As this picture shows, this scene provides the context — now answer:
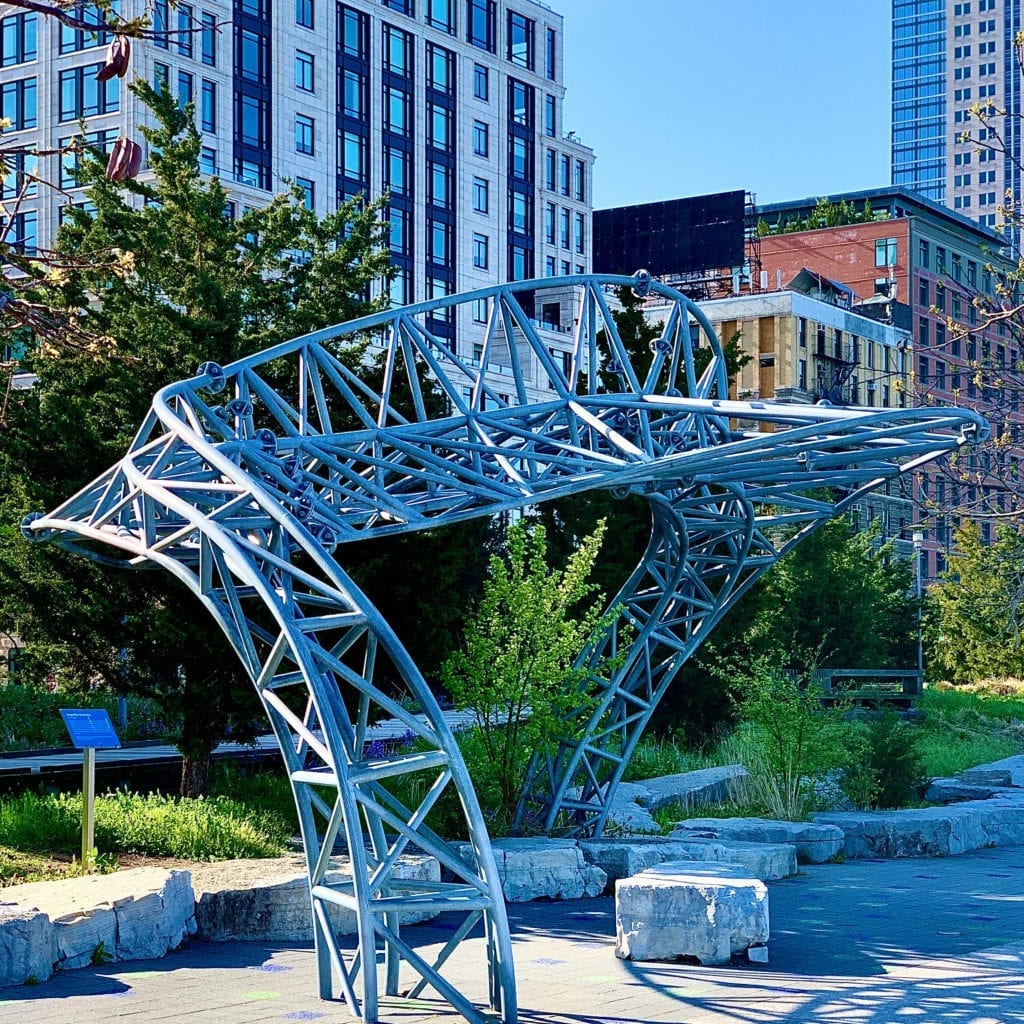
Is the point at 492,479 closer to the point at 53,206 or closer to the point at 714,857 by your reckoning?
the point at 714,857

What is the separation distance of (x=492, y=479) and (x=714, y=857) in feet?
17.3

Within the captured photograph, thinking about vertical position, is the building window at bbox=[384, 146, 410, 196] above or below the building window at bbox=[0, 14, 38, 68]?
below

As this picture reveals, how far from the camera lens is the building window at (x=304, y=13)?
63.2 m

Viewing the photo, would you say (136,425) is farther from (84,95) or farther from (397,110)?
(397,110)

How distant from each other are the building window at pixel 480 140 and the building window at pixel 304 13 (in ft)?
34.5

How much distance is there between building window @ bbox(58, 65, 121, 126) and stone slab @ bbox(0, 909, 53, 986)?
51.5m

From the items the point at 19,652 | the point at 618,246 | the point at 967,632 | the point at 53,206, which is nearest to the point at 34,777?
the point at 19,652

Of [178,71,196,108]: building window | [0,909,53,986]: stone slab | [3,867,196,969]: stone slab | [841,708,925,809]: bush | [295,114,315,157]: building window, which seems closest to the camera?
[0,909,53,986]: stone slab

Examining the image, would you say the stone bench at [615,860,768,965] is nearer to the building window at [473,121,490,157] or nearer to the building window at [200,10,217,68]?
the building window at [200,10,217,68]

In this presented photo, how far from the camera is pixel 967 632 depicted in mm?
51625

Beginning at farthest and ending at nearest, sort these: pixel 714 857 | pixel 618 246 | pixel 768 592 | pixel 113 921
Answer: pixel 618 246
pixel 768 592
pixel 714 857
pixel 113 921

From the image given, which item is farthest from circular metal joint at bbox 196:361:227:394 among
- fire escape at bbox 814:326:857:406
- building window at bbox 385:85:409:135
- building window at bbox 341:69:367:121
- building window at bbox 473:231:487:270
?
fire escape at bbox 814:326:857:406

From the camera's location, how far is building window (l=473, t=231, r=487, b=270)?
234ft

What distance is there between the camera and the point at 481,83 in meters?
72.7
